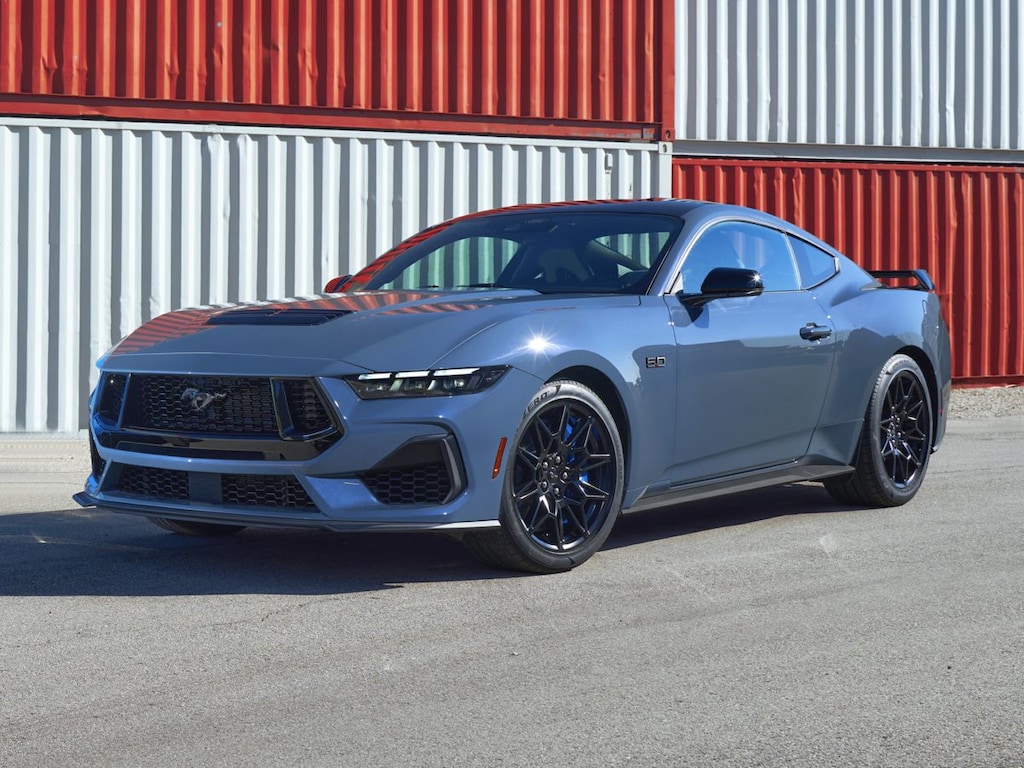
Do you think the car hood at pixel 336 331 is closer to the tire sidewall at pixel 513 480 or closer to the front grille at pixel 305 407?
the front grille at pixel 305 407

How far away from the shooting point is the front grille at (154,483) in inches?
196

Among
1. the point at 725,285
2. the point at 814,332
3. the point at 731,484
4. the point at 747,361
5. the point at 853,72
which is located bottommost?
the point at 731,484

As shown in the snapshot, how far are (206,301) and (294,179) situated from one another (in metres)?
1.27

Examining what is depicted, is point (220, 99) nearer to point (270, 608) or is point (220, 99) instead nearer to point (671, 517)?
point (671, 517)

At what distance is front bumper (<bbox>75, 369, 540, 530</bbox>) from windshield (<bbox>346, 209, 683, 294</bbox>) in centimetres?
100

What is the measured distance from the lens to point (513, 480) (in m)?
4.94

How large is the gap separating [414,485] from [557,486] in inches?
23.4

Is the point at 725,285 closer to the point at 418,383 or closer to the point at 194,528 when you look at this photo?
the point at 418,383

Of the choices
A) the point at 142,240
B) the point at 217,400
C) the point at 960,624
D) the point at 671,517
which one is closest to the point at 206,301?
the point at 142,240

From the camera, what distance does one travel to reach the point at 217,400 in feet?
16.1

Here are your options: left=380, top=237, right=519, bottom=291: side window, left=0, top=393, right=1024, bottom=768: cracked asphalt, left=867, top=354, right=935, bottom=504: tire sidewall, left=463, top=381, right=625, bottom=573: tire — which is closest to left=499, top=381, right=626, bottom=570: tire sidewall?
left=463, top=381, right=625, bottom=573: tire

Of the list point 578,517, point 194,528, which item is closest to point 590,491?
point 578,517

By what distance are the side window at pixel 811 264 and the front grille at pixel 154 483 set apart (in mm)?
3014

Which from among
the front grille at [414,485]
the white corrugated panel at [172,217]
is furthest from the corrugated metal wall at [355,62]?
the front grille at [414,485]
